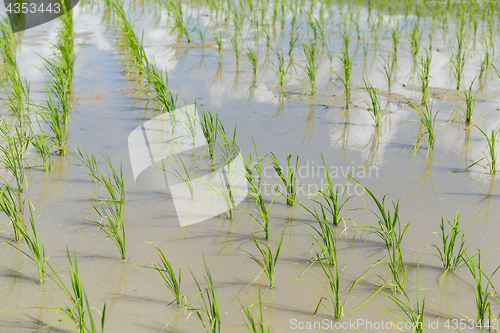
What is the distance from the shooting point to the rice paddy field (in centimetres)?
200

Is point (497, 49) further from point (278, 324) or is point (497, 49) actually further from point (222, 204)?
point (278, 324)

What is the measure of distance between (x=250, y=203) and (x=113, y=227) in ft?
2.89

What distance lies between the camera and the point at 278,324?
1944mm

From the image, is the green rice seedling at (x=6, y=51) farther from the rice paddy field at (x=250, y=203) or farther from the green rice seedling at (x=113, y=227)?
the green rice seedling at (x=113, y=227)

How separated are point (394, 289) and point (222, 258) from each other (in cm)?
79

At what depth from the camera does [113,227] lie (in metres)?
2.20

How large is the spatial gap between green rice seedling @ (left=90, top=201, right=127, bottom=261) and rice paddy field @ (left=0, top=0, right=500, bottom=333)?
0.04ft

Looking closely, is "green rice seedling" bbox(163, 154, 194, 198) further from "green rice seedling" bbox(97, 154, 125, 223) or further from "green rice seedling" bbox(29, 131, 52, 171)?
"green rice seedling" bbox(29, 131, 52, 171)

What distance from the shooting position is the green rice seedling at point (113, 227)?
88.1 inches

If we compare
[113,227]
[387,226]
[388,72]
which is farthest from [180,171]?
[388,72]

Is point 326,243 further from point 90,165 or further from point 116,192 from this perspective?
point 90,165

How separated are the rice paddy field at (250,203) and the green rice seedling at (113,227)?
0.04 feet

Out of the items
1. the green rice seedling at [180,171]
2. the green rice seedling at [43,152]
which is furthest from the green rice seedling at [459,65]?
the green rice seedling at [43,152]

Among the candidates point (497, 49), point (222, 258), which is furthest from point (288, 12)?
point (222, 258)
